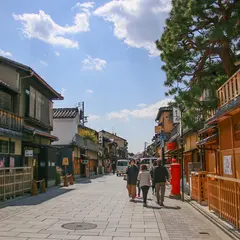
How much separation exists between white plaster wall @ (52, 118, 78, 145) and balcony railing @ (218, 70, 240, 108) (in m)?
28.9

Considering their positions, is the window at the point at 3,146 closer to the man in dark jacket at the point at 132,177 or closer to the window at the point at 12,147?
the window at the point at 12,147

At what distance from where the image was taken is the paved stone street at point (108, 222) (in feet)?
27.2

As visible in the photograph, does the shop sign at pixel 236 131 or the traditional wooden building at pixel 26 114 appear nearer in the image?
the shop sign at pixel 236 131

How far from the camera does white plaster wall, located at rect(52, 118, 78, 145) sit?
38.8 m

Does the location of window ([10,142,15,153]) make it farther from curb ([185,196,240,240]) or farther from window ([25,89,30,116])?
curb ([185,196,240,240])

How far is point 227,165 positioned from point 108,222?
4344mm

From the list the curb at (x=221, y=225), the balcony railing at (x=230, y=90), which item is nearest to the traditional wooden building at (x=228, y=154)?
the balcony railing at (x=230, y=90)

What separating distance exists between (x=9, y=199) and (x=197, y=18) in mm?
11514

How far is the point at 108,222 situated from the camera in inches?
401

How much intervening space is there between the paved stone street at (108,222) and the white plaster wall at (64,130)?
80.2 ft

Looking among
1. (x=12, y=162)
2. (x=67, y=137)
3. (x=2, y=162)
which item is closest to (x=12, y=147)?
(x=12, y=162)

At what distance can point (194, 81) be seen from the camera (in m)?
12.8

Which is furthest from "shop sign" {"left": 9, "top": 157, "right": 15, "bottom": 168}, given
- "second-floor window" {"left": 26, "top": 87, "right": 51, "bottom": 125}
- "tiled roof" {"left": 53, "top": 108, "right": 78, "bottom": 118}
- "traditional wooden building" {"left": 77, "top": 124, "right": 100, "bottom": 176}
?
"traditional wooden building" {"left": 77, "top": 124, "right": 100, "bottom": 176}

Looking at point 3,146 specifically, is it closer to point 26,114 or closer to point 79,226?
point 26,114
